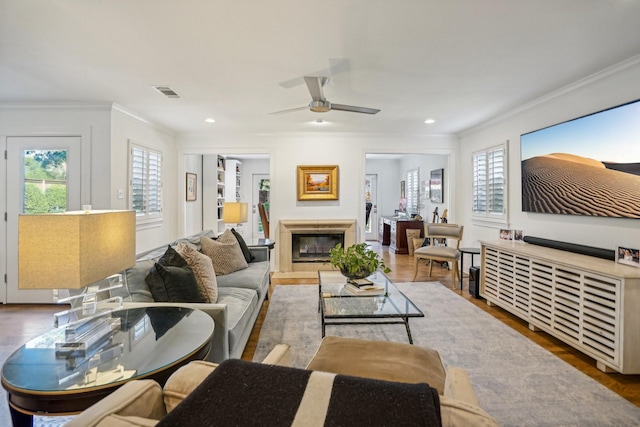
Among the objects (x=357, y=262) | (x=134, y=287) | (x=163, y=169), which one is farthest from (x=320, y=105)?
(x=163, y=169)

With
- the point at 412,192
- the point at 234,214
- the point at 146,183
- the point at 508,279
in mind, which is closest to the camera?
the point at 508,279

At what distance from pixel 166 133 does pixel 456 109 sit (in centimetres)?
436

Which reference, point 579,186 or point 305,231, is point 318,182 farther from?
point 579,186

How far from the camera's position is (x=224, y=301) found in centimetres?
246

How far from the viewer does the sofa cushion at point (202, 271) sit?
231 centimetres

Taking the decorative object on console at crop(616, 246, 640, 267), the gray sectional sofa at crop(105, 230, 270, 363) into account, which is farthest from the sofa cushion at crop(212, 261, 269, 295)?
the decorative object on console at crop(616, 246, 640, 267)

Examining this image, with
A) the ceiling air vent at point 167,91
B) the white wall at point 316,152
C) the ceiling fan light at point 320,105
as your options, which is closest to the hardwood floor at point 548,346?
the white wall at point 316,152

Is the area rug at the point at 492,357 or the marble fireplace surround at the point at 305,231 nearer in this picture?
the area rug at the point at 492,357

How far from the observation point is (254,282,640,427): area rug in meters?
1.87

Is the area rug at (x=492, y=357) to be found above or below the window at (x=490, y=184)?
below

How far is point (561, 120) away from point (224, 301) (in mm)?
3758

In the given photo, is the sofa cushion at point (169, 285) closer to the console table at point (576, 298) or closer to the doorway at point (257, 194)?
the console table at point (576, 298)

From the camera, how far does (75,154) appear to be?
383 centimetres

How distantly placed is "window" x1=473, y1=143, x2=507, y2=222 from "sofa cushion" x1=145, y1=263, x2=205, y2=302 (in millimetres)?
3978
